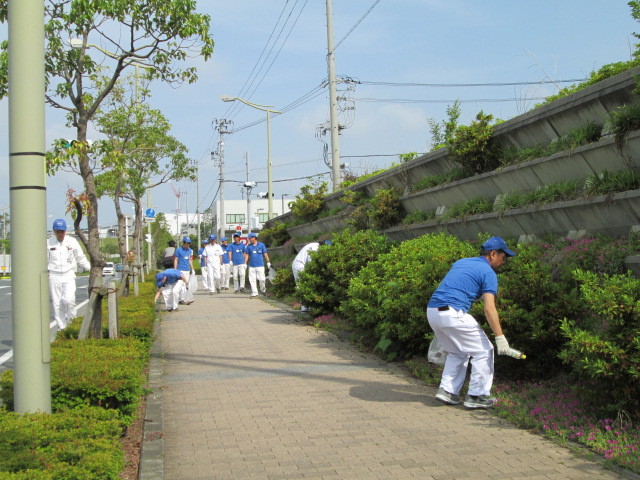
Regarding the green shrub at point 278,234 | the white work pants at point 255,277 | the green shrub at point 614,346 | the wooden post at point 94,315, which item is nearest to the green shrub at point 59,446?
the wooden post at point 94,315

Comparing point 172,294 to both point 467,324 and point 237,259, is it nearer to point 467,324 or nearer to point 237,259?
point 237,259

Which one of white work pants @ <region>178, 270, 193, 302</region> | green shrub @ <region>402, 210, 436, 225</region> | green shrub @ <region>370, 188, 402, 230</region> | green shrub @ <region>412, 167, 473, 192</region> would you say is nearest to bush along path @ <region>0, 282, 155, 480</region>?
green shrub @ <region>412, 167, 473, 192</region>

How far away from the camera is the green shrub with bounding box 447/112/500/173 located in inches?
411

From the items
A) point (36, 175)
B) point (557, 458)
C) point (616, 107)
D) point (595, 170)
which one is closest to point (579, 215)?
point (595, 170)

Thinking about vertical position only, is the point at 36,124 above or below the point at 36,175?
above

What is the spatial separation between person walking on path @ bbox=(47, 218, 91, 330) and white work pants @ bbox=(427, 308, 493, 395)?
6.76m

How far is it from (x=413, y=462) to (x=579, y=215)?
4178mm

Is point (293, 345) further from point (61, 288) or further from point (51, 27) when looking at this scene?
point (51, 27)

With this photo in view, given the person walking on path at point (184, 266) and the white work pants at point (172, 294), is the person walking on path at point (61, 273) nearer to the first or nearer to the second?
the white work pants at point (172, 294)

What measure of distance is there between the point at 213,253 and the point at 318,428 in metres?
17.1

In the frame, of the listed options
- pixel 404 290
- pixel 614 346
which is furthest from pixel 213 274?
pixel 614 346

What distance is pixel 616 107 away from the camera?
7727 mm

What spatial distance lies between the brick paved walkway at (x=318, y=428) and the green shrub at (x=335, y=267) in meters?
2.42

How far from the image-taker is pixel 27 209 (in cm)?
491
